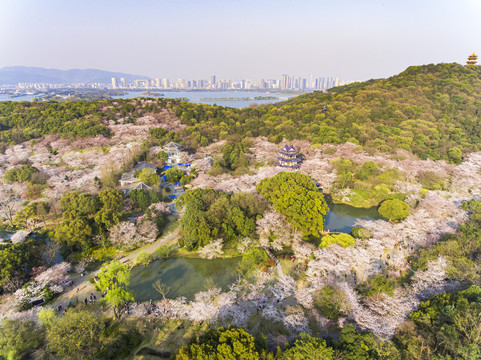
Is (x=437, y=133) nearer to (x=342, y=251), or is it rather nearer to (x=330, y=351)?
(x=342, y=251)

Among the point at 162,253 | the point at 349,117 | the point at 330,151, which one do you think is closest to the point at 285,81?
the point at 349,117

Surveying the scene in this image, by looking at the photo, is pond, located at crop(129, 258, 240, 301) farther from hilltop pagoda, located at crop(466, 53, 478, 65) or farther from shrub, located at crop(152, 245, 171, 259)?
hilltop pagoda, located at crop(466, 53, 478, 65)

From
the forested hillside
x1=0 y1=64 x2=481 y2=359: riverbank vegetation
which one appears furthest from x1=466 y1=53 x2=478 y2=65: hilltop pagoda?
x1=0 y1=64 x2=481 y2=359: riverbank vegetation

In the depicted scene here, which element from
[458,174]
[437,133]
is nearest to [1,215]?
[458,174]

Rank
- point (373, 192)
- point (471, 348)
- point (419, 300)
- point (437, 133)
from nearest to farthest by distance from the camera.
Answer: point (471, 348), point (419, 300), point (373, 192), point (437, 133)

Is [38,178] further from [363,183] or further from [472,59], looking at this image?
[472,59]
